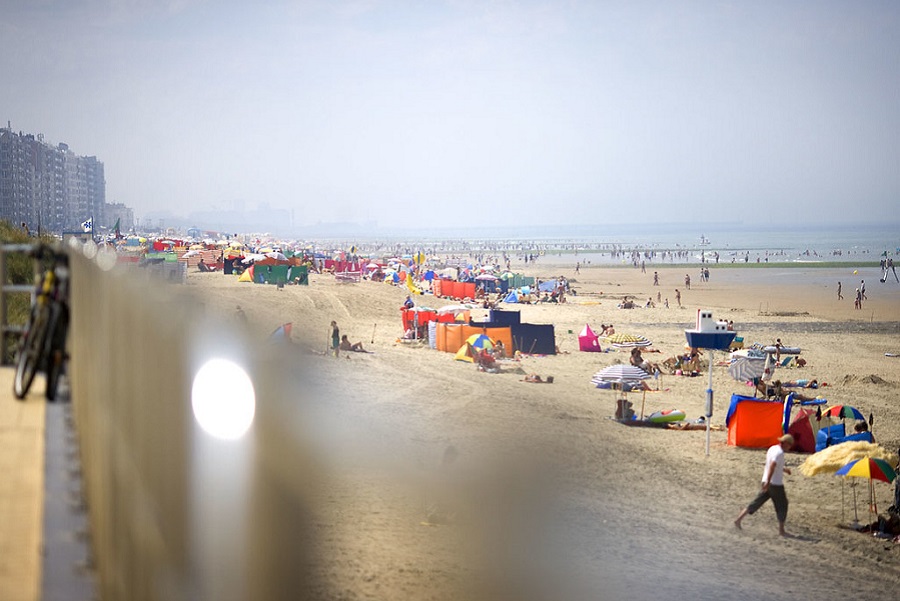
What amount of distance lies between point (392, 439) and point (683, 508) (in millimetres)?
10279

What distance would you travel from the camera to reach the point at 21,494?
382cm

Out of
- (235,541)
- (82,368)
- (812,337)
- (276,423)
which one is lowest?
(812,337)

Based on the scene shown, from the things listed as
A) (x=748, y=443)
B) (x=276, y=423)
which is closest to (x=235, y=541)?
(x=276, y=423)

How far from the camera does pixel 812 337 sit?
32.5 metres

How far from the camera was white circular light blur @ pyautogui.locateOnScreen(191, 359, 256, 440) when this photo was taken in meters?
0.95

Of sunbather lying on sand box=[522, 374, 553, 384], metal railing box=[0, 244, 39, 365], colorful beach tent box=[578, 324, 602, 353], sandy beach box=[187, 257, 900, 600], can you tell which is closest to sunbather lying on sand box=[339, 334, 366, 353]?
sandy beach box=[187, 257, 900, 600]

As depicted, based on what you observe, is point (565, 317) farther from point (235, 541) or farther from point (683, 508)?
point (235, 541)

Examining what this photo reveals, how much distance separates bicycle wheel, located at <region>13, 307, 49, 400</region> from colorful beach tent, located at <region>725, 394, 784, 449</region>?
37.5ft

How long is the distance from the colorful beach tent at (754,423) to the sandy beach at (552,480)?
38 cm

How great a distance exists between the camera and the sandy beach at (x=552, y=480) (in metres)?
1.35

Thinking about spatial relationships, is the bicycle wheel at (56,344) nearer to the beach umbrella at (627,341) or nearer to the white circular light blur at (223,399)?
the white circular light blur at (223,399)

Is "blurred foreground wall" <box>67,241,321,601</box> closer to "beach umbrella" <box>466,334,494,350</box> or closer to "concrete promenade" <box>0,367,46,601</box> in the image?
"concrete promenade" <box>0,367,46,601</box>

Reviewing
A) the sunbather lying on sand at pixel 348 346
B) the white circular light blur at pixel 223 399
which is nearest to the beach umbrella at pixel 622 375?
the sunbather lying on sand at pixel 348 346

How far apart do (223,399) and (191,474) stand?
0.44 ft
